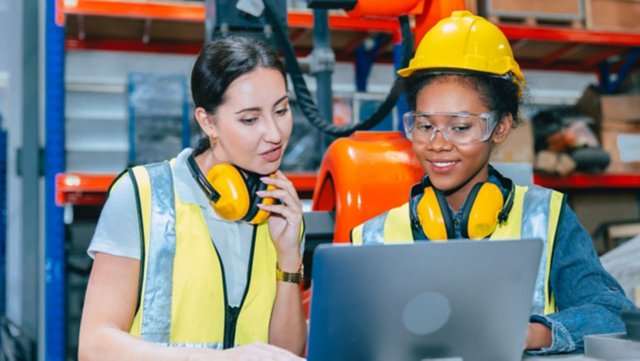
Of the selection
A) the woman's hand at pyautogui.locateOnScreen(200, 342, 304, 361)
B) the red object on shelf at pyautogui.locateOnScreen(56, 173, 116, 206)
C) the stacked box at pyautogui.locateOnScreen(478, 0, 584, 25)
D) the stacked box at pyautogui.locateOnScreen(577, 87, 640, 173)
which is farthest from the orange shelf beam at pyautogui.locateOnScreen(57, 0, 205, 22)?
the woman's hand at pyautogui.locateOnScreen(200, 342, 304, 361)

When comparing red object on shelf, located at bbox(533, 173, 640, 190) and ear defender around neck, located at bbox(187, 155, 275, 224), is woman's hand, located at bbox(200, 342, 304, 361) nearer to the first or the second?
ear defender around neck, located at bbox(187, 155, 275, 224)

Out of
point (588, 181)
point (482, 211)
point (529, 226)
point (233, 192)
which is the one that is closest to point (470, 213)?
point (482, 211)

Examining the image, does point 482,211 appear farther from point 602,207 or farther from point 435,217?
point 602,207

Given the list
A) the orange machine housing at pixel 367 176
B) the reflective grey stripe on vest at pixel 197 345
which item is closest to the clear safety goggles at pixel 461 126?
the orange machine housing at pixel 367 176

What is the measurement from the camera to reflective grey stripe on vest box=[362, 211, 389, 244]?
1.94 m

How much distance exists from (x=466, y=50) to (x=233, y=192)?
0.70 metres

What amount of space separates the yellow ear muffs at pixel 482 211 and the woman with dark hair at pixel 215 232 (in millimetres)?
403

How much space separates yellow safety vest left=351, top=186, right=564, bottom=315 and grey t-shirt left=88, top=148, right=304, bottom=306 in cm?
24

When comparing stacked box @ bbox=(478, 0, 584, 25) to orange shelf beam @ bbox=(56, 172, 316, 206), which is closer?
orange shelf beam @ bbox=(56, 172, 316, 206)

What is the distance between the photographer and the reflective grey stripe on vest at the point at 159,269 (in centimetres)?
167

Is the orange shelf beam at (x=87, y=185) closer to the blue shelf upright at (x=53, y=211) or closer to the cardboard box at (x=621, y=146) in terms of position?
the blue shelf upright at (x=53, y=211)

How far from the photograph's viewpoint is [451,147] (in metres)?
1.82

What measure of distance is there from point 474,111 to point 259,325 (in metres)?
0.76

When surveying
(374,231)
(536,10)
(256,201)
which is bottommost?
(374,231)
